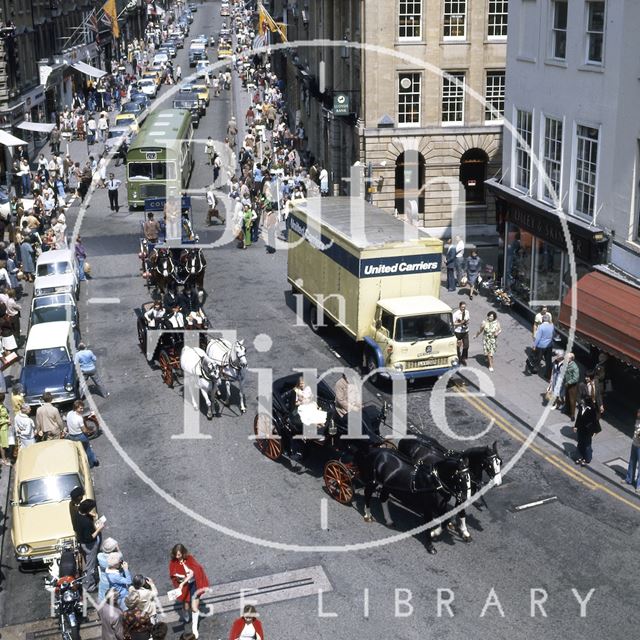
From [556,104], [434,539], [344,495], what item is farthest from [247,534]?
[556,104]

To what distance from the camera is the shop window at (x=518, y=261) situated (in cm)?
2928

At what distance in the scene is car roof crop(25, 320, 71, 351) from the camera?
2469cm

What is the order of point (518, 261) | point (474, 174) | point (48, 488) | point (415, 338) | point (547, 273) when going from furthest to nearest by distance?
1. point (474, 174)
2. point (518, 261)
3. point (547, 273)
4. point (415, 338)
5. point (48, 488)

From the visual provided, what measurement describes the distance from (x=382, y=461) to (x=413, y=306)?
25.3ft

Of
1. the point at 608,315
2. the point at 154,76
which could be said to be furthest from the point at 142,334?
the point at 154,76

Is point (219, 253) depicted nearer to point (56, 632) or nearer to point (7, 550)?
point (7, 550)

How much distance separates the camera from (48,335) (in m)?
25.2

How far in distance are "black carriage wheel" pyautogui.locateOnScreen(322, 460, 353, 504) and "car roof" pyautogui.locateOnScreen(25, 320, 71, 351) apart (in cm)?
945

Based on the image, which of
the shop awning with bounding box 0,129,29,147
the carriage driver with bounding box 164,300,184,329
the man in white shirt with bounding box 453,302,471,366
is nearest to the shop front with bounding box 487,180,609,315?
the man in white shirt with bounding box 453,302,471,366

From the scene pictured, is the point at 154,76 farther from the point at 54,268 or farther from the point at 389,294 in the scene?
the point at 389,294

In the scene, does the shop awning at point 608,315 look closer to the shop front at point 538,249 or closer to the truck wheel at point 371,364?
the shop front at point 538,249

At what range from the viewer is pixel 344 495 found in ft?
59.7

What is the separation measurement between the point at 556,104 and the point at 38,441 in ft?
53.2

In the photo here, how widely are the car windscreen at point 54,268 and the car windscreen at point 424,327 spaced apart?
13001 mm
